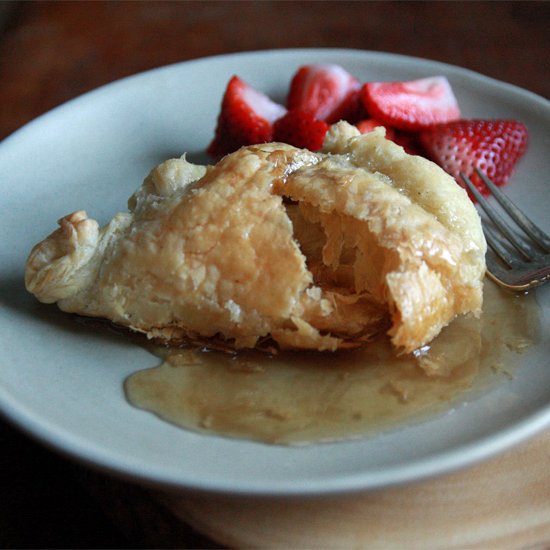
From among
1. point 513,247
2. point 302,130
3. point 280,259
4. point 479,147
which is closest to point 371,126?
point 302,130

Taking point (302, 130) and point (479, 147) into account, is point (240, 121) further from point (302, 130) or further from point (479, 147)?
point (479, 147)

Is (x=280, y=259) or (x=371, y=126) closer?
(x=280, y=259)

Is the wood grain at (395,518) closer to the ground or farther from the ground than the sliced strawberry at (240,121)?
closer to the ground

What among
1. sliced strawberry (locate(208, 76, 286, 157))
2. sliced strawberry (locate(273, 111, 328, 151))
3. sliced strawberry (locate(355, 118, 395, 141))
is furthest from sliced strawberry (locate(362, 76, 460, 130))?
sliced strawberry (locate(208, 76, 286, 157))

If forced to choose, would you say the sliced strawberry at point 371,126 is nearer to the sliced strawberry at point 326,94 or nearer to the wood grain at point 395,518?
the sliced strawberry at point 326,94

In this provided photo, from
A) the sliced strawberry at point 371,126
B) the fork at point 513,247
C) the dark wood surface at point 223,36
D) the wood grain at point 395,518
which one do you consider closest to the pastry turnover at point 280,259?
the fork at point 513,247

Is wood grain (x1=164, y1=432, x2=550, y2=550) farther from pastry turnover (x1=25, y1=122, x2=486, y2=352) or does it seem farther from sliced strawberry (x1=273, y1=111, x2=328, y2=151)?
sliced strawberry (x1=273, y1=111, x2=328, y2=151)
